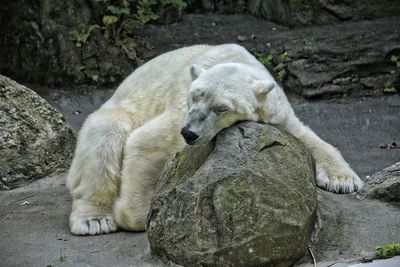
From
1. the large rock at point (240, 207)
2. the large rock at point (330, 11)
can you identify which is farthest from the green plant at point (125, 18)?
the large rock at point (240, 207)

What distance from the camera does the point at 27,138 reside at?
6312mm

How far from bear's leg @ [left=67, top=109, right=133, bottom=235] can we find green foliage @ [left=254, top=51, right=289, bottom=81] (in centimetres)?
362

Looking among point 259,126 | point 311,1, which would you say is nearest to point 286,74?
point 311,1

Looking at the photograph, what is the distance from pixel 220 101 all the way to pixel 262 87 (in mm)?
300

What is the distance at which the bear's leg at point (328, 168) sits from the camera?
15.9 ft

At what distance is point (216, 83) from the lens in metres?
4.38

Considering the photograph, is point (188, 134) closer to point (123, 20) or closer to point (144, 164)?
point (144, 164)

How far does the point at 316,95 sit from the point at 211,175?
4.65m

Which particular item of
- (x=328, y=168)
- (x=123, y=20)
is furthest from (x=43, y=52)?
(x=328, y=168)

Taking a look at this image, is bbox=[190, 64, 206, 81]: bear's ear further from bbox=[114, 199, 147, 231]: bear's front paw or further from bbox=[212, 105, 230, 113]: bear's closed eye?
bbox=[114, 199, 147, 231]: bear's front paw

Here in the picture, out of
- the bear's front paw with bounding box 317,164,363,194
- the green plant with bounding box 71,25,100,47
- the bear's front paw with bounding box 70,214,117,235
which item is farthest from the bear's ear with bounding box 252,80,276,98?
the green plant with bounding box 71,25,100,47

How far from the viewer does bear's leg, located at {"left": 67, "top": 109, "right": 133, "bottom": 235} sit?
16.9 feet

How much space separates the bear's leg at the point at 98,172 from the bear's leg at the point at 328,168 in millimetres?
1235

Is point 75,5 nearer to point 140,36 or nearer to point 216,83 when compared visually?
point 140,36
